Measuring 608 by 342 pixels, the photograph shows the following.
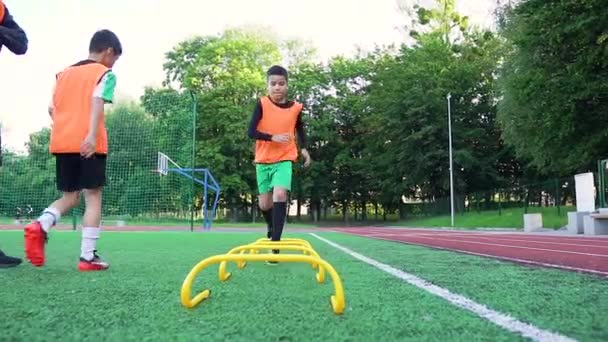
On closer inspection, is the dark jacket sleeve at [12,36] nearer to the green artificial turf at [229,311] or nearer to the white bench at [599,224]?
the green artificial turf at [229,311]

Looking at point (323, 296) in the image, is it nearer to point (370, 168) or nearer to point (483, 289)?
point (483, 289)

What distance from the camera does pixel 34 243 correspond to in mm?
4074

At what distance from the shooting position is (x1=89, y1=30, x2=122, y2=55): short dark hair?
459cm

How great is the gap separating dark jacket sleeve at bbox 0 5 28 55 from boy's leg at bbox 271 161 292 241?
2.52 m

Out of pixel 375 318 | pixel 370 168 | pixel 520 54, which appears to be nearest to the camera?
pixel 375 318

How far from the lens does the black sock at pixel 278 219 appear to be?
Result: 16.6ft

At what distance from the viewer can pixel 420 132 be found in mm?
37562

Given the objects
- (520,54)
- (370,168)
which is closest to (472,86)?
(370,168)

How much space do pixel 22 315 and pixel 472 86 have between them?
40428 mm

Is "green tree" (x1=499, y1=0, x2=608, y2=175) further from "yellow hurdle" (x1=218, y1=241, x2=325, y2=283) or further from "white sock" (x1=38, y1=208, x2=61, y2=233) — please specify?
"white sock" (x1=38, y1=208, x2=61, y2=233)

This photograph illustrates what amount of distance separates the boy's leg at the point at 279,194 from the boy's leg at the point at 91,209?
155 cm

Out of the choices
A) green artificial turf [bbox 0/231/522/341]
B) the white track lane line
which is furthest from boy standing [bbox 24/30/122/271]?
the white track lane line

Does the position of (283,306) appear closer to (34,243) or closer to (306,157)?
(34,243)

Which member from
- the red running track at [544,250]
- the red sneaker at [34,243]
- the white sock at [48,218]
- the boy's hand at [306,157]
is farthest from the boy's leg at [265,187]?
the red running track at [544,250]
